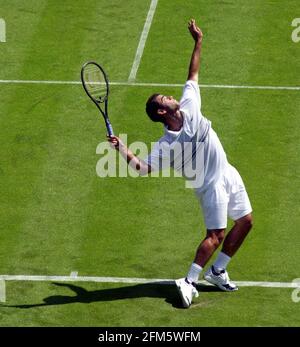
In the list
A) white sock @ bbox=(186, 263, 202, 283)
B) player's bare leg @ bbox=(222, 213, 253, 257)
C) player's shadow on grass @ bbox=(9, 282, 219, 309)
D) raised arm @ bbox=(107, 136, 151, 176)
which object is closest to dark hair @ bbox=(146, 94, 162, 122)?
raised arm @ bbox=(107, 136, 151, 176)

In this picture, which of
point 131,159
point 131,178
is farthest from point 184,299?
point 131,178

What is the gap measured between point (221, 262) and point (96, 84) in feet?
9.58

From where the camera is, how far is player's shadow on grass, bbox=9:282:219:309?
14.9m

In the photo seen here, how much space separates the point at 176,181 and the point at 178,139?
A: 3.26m

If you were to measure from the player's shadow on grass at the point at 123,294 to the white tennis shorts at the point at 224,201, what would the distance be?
903 millimetres

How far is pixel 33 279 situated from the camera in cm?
1535

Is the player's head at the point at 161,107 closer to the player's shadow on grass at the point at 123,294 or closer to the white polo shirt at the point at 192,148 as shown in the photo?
the white polo shirt at the point at 192,148

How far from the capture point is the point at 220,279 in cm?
1502

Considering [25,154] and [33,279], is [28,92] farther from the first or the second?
[33,279]

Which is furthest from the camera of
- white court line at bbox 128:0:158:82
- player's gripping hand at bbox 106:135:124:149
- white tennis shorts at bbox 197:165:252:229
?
white court line at bbox 128:0:158:82

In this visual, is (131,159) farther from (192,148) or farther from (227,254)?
(227,254)

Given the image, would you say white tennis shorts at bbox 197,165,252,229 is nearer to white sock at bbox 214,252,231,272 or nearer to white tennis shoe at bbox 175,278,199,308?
white sock at bbox 214,252,231,272

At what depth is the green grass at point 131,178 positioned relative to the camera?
14922mm

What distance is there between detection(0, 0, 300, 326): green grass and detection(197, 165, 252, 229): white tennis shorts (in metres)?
0.85
